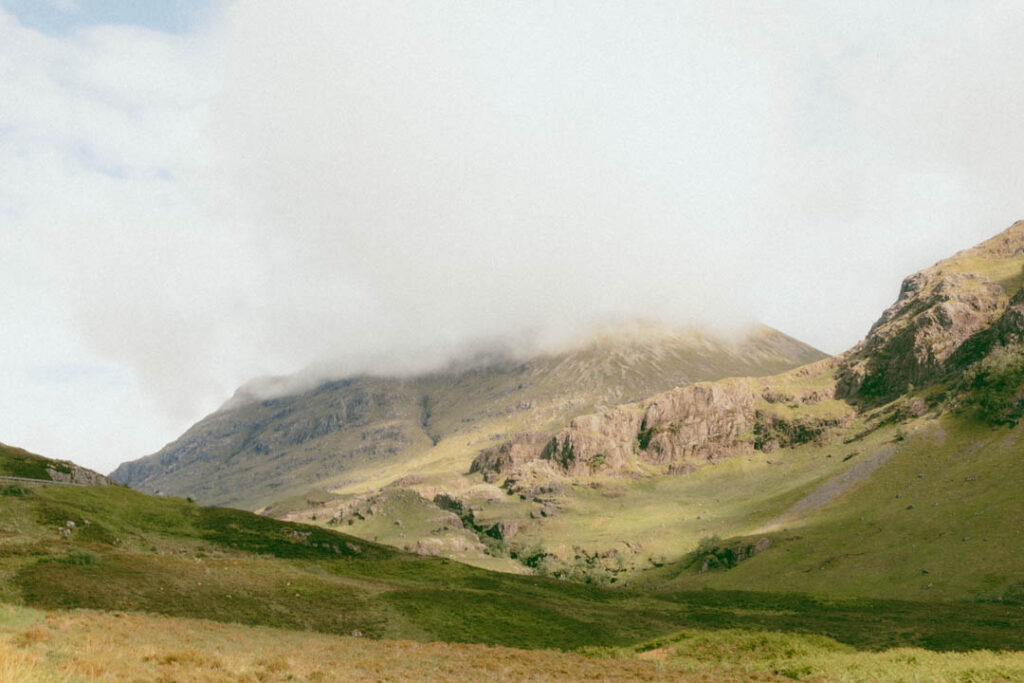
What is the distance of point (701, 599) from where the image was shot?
292ft

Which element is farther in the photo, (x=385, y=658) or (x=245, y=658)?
(x=385, y=658)

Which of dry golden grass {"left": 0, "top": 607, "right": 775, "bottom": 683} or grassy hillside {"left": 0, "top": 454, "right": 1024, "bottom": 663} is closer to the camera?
dry golden grass {"left": 0, "top": 607, "right": 775, "bottom": 683}

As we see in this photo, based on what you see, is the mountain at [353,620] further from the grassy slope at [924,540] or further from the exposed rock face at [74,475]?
the grassy slope at [924,540]

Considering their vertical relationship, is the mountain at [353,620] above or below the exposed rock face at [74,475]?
below

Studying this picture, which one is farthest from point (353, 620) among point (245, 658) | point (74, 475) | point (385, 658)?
point (74, 475)

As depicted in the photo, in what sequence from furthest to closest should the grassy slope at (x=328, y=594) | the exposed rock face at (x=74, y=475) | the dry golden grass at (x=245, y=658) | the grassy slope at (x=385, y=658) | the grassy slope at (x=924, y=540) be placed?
1. the grassy slope at (x=924, y=540)
2. the exposed rock face at (x=74, y=475)
3. the grassy slope at (x=328, y=594)
4. the grassy slope at (x=385, y=658)
5. the dry golden grass at (x=245, y=658)

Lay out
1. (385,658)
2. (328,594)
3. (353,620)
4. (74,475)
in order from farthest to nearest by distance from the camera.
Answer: (74,475) < (328,594) < (353,620) < (385,658)

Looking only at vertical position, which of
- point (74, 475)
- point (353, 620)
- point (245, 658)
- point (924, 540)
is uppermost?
point (74, 475)

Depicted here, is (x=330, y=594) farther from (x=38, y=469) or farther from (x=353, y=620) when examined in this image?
(x=38, y=469)

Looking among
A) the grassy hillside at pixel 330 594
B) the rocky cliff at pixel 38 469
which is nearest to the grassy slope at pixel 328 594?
the grassy hillside at pixel 330 594

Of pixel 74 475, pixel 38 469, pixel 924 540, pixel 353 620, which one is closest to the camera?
pixel 353 620

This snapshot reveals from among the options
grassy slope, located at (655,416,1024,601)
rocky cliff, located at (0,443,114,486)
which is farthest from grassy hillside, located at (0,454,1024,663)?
grassy slope, located at (655,416,1024,601)

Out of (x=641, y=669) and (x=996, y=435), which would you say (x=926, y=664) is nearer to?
(x=641, y=669)

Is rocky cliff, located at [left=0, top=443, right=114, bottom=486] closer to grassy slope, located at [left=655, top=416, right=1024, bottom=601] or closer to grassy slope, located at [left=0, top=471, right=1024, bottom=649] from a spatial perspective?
grassy slope, located at [left=0, top=471, right=1024, bottom=649]
